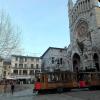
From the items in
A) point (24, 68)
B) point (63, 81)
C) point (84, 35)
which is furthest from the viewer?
point (24, 68)

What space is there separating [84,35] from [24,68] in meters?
28.6

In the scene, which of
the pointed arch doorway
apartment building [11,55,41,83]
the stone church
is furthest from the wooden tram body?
apartment building [11,55,41,83]

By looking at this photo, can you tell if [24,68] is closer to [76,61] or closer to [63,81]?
[76,61]

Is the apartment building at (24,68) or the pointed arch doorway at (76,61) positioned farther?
the apartment building at (24,68)

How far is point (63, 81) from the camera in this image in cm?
2461

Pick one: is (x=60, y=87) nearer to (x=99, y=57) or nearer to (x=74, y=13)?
(x=99, y=57)

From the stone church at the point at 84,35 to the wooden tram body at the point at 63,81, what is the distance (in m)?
8.84

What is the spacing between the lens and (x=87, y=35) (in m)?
40.1

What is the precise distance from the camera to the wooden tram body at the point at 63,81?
23.3 metres

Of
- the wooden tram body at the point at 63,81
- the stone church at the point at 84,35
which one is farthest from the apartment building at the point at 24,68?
the wooden tram body at the point at 63,81

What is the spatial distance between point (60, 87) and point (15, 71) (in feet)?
128

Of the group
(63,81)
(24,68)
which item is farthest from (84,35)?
(24,68)

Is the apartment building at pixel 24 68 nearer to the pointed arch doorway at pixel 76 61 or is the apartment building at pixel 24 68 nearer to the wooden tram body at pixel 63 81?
the pointed arch doorway at pixel 76 61

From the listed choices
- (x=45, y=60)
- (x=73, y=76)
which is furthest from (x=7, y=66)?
(x=73, y=76)
